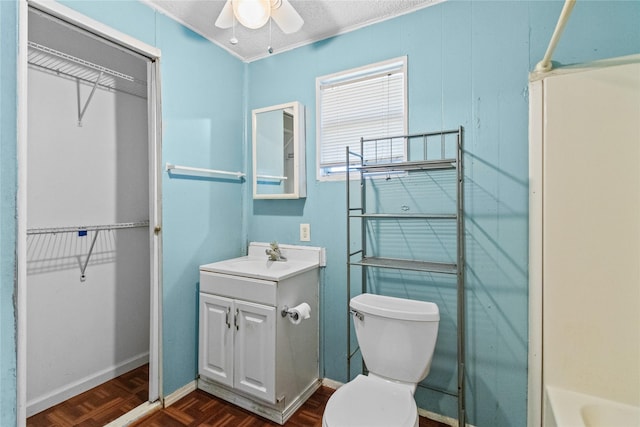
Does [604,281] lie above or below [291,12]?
below

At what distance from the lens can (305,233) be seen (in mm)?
2094

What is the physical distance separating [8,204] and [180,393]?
54.8 inches

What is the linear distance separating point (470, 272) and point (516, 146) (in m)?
0.69

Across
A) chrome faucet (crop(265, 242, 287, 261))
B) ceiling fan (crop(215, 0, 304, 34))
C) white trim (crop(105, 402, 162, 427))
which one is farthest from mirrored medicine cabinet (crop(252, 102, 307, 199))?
white trim (crop(105, 402, 162, 427))

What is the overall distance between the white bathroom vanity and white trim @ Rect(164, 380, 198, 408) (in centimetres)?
6

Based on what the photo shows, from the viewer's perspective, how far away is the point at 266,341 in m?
1.66

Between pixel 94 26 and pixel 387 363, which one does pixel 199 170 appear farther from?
pixel 387 363

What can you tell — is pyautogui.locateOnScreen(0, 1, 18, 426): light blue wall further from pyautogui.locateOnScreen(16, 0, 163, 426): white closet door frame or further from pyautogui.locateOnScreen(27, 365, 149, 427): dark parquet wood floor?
pyautogui.locateOnScreen(27, 365, 149, 427): dark parquet wood floor

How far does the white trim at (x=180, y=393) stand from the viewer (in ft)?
5.90

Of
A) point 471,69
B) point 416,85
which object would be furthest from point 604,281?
point 416,85

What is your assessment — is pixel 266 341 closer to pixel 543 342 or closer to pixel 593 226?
pixel 543 342

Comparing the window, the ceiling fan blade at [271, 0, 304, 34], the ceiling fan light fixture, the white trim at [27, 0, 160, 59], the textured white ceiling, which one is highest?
the textured white ceiling

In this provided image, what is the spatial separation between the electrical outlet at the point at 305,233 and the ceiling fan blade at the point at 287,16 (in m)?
1.18

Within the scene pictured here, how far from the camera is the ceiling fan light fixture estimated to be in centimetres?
139
